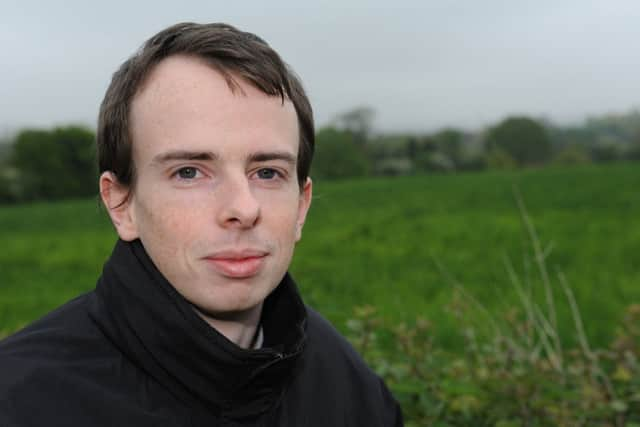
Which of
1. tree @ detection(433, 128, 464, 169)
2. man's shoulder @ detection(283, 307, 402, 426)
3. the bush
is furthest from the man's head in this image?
tree @ detection(433, 128, 464, 169)

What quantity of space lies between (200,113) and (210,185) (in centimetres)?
14

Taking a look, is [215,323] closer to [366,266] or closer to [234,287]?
[234,287]

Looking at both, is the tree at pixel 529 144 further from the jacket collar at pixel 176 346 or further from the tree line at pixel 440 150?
the jacket collar at pixel 176 346

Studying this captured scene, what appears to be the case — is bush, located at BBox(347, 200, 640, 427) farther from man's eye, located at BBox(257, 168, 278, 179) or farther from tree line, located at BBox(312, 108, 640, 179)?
tree line, located at BBox(312, 108, 640, 179)

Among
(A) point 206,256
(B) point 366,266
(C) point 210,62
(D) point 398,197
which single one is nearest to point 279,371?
(A) point 206,256

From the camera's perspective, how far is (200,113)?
159 cm

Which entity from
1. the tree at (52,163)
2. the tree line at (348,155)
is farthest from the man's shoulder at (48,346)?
the tree at (52,163)

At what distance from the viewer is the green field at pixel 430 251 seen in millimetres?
6691

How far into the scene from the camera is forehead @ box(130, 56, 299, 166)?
1.59m

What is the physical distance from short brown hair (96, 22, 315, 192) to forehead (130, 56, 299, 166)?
2 centimetres

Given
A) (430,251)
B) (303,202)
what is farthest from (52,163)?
(303,202)

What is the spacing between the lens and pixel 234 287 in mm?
1628

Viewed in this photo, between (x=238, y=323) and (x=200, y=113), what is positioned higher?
(x=200, y=113)

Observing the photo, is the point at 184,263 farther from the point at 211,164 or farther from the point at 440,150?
the point at 440,150
